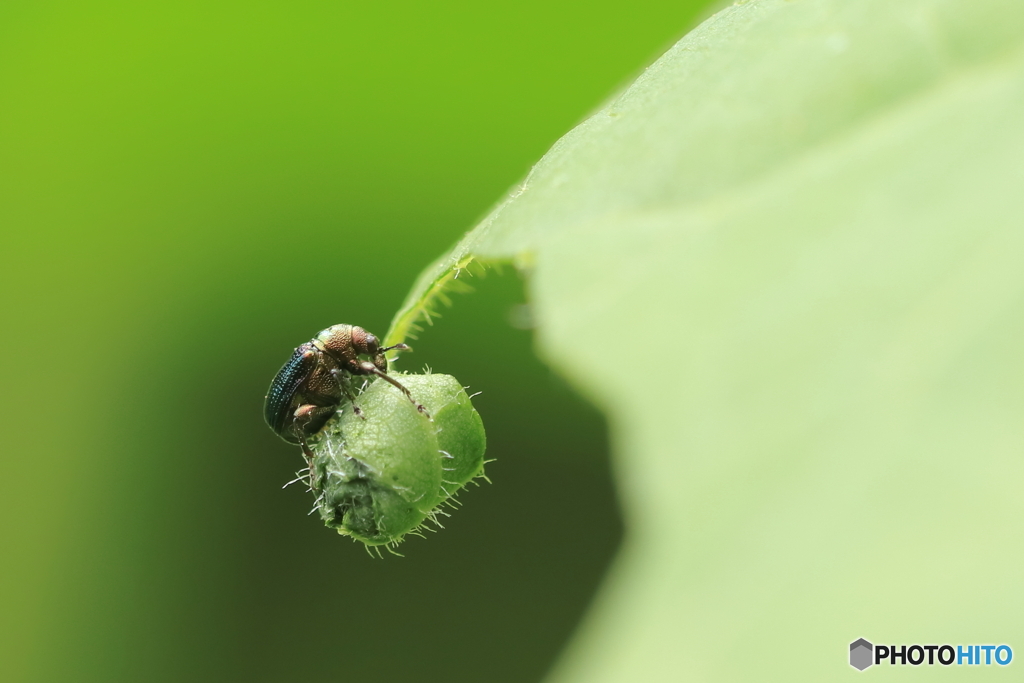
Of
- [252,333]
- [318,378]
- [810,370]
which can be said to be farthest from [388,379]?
[252,333]

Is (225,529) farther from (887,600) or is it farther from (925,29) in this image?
(925,29)

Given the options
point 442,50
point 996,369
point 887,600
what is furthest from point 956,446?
point 442,50

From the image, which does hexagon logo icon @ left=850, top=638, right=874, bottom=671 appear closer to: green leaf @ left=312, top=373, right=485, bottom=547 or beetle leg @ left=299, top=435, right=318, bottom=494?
green leaf @ left=312, top=373, right=485, bottom=547

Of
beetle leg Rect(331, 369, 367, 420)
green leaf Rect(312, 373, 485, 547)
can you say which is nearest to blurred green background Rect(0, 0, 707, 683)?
beetle leg Rect(331, 369, 367, 420)

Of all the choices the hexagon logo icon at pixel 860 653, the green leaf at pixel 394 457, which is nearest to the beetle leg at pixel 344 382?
the green leaf at pixel 394 457

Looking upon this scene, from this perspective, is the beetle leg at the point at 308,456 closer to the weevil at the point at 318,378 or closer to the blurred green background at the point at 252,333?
the weevil at the point at 318,378
